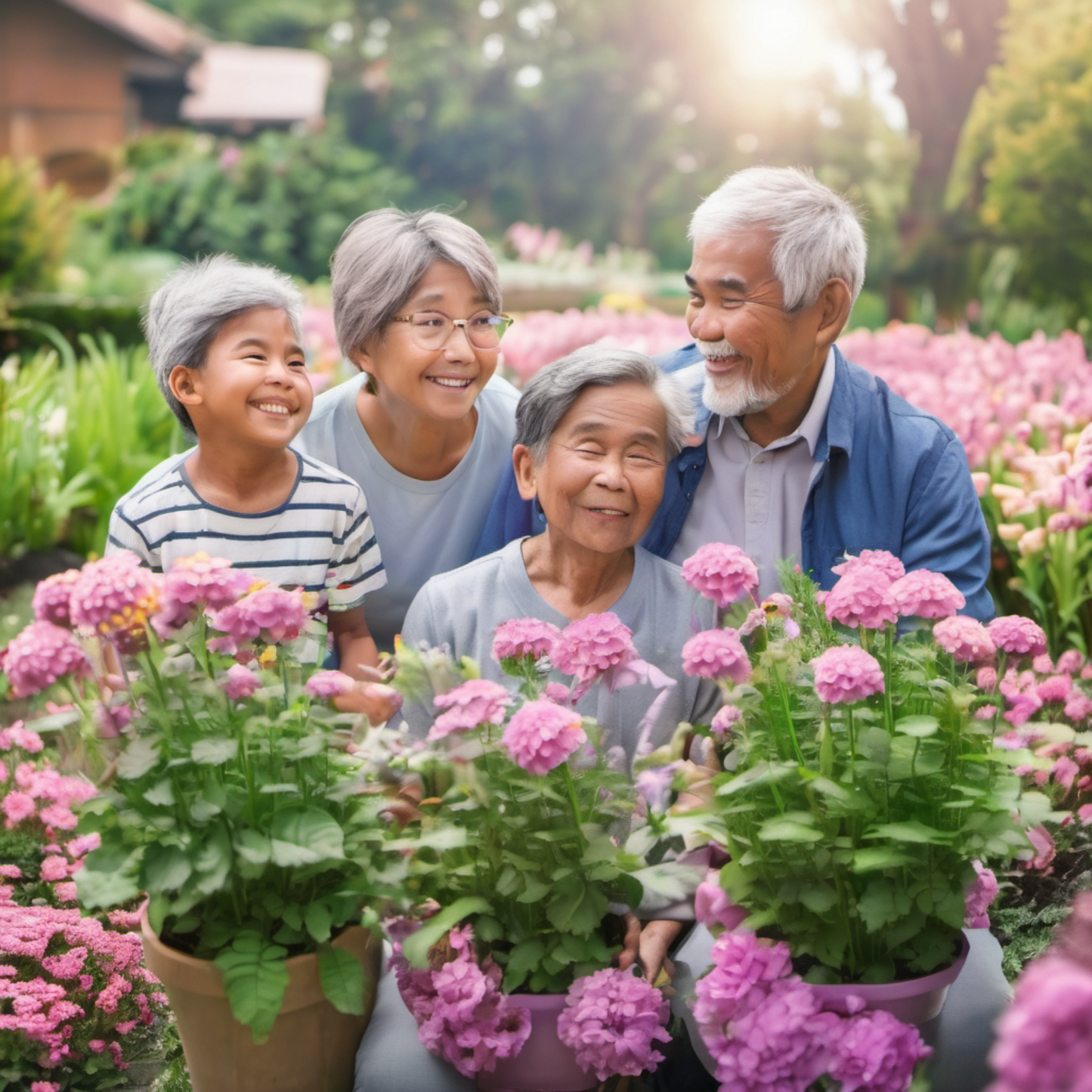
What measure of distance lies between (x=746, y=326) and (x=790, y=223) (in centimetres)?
26

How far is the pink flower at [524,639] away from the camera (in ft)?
6.31

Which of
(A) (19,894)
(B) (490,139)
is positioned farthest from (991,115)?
Result: (B) (490,139)

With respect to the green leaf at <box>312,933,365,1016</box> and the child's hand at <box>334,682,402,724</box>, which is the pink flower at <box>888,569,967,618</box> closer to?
the child's hand at <box>334,682,402,724</box>

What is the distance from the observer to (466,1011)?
1872mm

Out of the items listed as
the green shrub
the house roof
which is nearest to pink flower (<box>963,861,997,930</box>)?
the green shrub

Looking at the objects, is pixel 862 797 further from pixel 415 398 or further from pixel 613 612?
pixel 415 398

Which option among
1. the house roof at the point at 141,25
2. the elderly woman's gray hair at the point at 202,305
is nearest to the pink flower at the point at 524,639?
the elderly woman's gray hair at the point at 202,305

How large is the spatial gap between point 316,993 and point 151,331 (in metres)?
1.65

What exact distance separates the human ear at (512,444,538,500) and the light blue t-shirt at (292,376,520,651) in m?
0.60

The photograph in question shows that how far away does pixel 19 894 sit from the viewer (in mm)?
3068

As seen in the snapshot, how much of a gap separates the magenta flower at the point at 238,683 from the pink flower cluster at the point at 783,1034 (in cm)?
76

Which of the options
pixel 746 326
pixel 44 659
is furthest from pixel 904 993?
pixel 746 326

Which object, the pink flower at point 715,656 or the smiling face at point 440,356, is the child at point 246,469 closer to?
the smiling face at point 440,356

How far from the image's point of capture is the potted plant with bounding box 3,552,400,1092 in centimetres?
176
